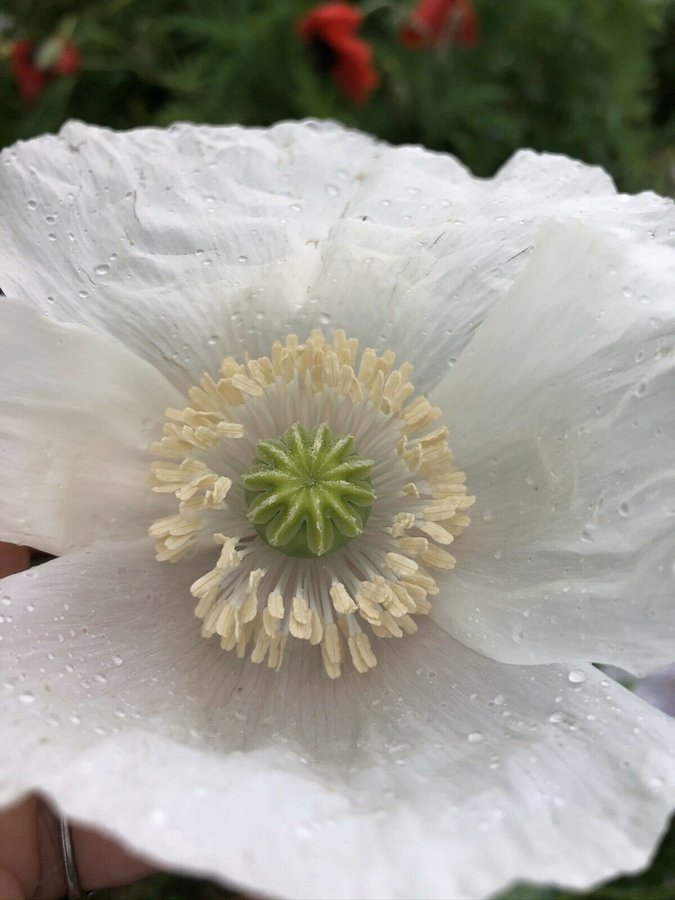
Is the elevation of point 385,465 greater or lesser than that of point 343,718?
greater

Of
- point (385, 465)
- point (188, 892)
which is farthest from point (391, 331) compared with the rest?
point (188, 892)

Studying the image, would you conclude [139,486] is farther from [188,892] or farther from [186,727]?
[188,892]

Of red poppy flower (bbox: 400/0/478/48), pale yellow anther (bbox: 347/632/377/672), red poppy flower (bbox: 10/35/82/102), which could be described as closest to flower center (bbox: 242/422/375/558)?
pale yellow anther (bbox: 347/632/377/672)

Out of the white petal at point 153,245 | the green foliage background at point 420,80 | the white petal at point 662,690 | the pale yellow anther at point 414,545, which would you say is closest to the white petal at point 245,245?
the white petal at point 153,245

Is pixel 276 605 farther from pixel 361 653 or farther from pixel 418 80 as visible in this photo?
pixel 418 80

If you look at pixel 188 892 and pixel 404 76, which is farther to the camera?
pixel 404 76

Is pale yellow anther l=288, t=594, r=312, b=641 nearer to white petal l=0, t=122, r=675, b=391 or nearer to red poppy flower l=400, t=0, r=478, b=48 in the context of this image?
white petal l=0, t=122, r=675, b=391
